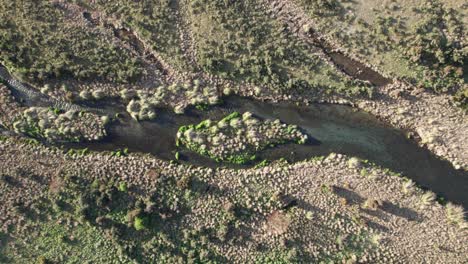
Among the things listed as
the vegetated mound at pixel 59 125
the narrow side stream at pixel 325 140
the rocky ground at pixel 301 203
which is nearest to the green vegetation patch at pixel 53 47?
the vegetated mound at pixel 59 125

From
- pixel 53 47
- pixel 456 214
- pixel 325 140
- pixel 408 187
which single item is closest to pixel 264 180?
pixel 325 140

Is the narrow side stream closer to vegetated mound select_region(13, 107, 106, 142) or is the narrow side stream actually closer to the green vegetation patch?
vegetated mound select_region(13, 107, 106, 142)

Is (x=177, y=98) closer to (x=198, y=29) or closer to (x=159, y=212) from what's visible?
(x=198, y=29)

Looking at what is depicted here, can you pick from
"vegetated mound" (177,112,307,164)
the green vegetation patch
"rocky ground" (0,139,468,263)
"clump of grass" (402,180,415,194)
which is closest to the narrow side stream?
"vegetated mound" (177,112,307,164)

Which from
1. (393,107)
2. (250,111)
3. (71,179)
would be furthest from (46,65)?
(393,107)

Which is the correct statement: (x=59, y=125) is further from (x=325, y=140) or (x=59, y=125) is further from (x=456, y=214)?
(x=456, y=214)
